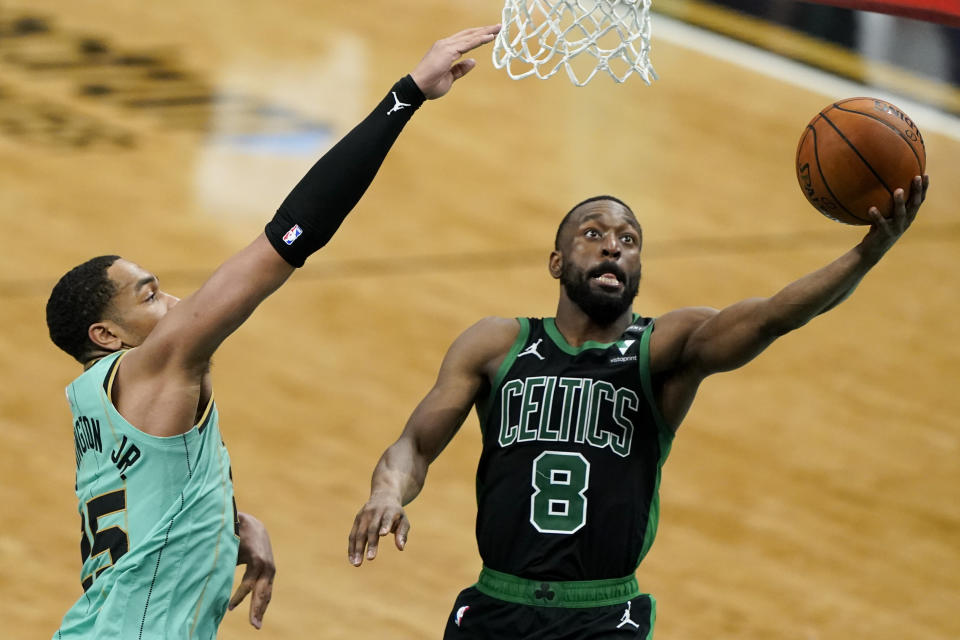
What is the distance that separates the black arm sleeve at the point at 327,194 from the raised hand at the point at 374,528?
943mm

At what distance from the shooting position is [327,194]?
13.5ft

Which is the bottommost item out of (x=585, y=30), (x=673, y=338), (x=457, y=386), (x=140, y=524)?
(x=140, y=524)

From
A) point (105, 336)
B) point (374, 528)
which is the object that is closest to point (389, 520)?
point (374, 528)

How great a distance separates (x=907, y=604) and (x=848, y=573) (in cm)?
35

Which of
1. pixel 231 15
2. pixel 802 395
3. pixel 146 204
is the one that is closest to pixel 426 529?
pixel 802 395

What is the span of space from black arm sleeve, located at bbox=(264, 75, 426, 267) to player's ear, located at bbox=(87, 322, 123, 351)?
2.57ft

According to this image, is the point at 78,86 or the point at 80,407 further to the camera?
the point at 78,86

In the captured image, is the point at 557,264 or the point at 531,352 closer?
the point at 531,352

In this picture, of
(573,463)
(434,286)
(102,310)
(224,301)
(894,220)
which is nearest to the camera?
(224,301)

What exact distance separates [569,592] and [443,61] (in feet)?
5.98

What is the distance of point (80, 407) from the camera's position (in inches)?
175

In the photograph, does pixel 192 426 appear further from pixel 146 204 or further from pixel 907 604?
pixel 146 204

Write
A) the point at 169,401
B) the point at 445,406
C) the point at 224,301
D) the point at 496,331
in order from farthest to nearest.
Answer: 1. the point at 496,331
2. the point at 445,406
3. the point at 169,401
4. the point at 224,301

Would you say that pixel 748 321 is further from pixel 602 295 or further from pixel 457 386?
pixel 457 386
